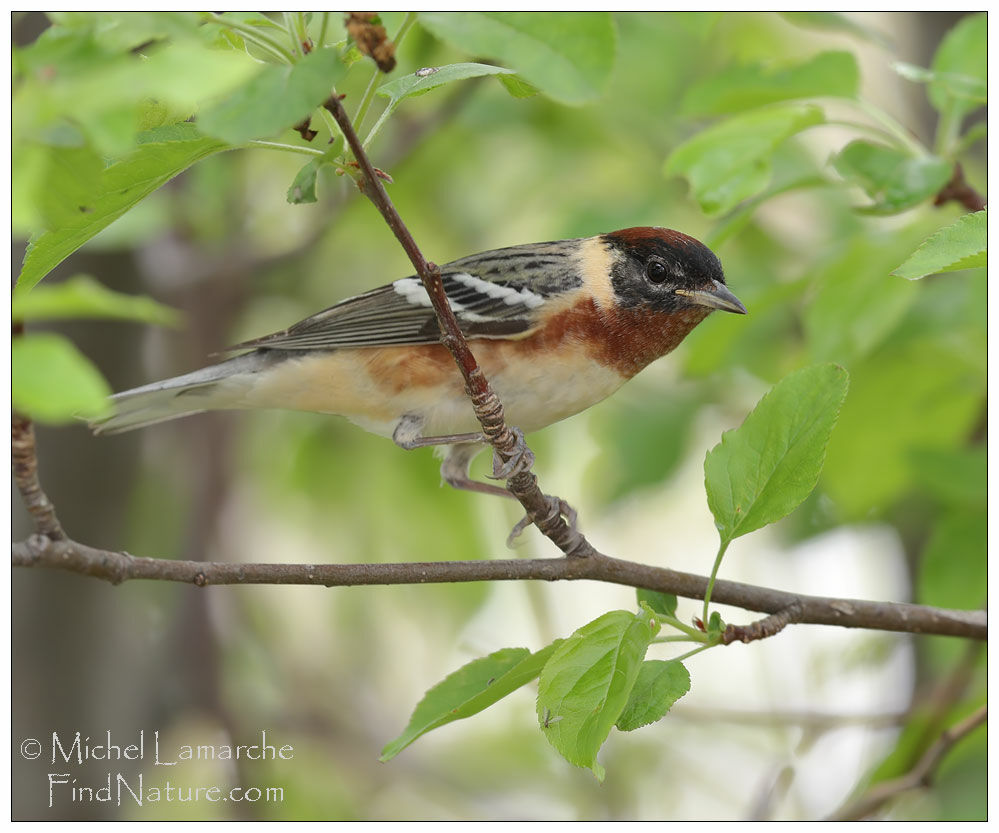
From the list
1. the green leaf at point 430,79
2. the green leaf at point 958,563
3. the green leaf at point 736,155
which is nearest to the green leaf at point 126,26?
the green leaf at point 430,79

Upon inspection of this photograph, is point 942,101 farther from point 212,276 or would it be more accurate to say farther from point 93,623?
point 93,623

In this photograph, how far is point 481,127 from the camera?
4297mm

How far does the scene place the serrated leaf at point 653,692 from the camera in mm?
2004

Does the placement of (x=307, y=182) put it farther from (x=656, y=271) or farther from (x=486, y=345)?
(x=656, y=271)

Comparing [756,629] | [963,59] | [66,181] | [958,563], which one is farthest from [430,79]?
[958,563]

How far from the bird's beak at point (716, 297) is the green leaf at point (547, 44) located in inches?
55.6

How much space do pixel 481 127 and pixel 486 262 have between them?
1304 mm

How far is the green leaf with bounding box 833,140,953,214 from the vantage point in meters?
2.74

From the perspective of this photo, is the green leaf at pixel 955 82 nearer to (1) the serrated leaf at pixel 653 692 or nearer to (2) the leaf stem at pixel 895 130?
(2) the leaf stem at pixel 895 130

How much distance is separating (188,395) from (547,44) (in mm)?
2011

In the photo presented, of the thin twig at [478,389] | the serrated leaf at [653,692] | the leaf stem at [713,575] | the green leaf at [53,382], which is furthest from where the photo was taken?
the leaf stem at [713,575]

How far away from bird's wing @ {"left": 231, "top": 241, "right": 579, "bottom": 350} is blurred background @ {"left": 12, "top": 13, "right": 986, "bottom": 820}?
552 millimetres

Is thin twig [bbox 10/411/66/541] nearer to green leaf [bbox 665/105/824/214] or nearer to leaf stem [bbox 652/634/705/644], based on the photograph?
leaf stem [bbox 652/634/705/644]

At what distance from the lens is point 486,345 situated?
3.06 meters
